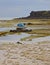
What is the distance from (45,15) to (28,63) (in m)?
155

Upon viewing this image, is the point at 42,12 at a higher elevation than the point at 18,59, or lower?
lower

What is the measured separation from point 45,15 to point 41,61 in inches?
6092

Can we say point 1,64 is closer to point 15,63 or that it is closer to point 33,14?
point 15,63

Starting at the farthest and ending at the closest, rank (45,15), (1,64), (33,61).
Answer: (45,15), (33,61), (1,64)

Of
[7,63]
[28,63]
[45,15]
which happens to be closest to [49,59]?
[28,63]

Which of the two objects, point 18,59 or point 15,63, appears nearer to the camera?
point 15,63

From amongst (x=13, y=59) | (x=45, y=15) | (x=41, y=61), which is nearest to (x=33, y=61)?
(x=41, y=61)

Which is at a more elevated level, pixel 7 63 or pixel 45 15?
pixel 7 63

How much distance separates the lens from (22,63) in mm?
13289

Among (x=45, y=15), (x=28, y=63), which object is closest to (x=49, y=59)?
(x=28, y=63)

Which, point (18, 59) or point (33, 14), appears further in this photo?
point (33, 14)

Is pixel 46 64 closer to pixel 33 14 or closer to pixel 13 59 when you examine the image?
pixel 13 59

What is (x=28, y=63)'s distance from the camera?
13219 millimetres

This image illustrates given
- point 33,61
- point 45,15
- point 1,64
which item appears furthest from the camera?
point 45,15
